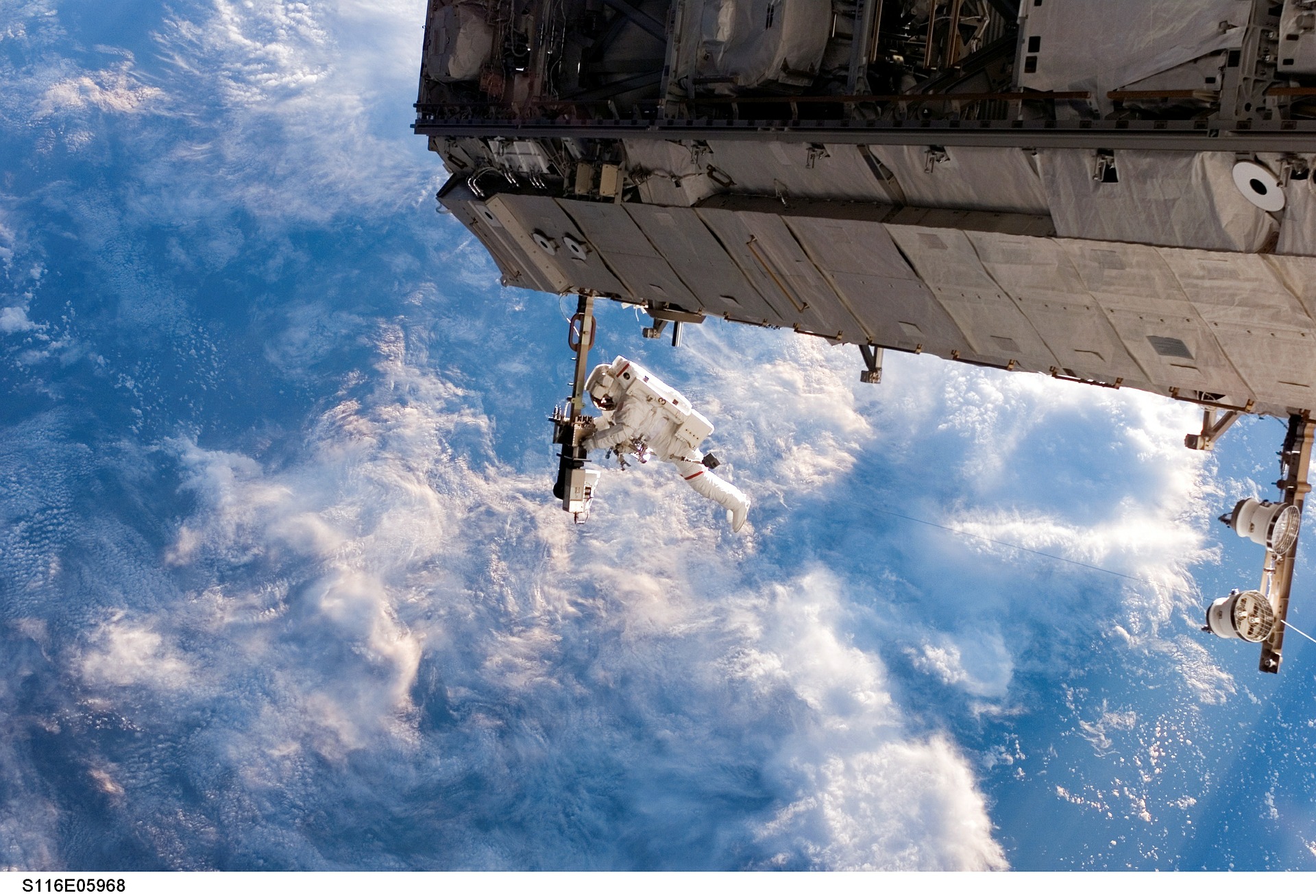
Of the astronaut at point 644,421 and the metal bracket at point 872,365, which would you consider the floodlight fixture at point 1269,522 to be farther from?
the astronaut at point 644,421

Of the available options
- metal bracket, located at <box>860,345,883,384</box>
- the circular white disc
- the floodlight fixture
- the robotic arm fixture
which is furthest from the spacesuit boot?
the circular white disc

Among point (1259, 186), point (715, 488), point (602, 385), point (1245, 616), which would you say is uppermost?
point (1259, 186)

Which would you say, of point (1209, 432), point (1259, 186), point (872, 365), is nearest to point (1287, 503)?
point (1209, 432)

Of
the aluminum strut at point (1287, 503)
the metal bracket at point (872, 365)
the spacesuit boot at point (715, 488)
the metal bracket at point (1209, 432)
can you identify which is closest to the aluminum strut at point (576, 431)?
the spacesuit boot at point (715, 488)

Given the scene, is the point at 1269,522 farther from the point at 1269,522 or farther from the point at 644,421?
the point at 644,421

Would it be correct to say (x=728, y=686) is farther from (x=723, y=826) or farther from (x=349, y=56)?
(x=349, y=56)

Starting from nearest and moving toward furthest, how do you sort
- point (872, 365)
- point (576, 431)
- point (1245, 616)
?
point (1245, 616)
point (872, 365)
point (576, 431)
